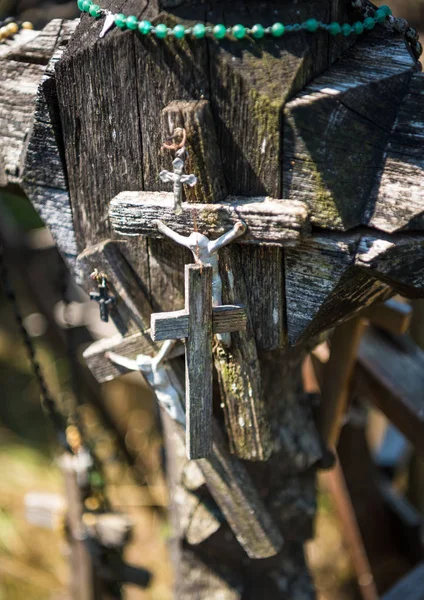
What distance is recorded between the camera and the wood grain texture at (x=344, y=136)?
1.01 m

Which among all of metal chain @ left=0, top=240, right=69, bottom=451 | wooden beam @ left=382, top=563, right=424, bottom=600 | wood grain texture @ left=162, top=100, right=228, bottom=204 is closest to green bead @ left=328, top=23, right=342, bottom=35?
wood grain texture @ left=162, top=100, right=228, bottom=204

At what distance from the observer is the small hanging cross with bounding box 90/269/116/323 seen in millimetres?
1317

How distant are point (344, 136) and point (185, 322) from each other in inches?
16.3

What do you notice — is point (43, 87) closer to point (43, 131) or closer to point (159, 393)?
point (43, 131)

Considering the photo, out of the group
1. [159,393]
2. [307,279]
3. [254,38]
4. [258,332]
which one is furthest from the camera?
[159,393]

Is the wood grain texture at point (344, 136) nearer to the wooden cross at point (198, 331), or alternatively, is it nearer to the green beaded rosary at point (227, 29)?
the green beaded rosary at point (227, 29)

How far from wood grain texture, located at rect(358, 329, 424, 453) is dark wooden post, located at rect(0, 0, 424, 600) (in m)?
0.78

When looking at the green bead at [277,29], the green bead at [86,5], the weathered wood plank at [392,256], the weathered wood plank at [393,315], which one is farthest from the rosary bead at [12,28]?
the weathered wood plank at [393,315]

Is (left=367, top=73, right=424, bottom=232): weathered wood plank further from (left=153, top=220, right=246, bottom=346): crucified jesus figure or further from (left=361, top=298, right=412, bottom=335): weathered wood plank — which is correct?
(left=361, top=298, right=412, bottom=335): weathered wood plank

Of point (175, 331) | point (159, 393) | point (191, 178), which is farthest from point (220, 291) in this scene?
point (159, 393)

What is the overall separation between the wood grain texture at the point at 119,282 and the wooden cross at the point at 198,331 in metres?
0.19

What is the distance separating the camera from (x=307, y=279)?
1121mm

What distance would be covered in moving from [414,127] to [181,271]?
50 cm

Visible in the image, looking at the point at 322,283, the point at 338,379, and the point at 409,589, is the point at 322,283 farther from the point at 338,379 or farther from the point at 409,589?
the point at 409,589
